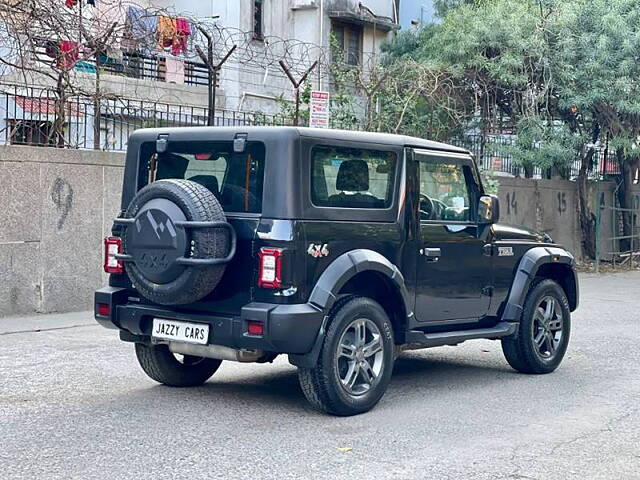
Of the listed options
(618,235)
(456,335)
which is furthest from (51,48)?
(618,235)

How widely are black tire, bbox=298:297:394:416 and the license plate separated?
2.31ft

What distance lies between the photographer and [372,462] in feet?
19.6

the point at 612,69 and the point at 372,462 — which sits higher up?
the point at 612,69

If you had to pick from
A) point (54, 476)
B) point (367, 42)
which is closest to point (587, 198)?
point (367, 42)

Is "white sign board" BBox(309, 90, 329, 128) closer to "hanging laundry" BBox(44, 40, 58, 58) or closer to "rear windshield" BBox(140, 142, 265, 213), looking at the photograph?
"hanging laundry" BBox(44, 40, 58, 58)

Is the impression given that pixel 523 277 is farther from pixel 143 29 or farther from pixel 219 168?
pixel 143 29

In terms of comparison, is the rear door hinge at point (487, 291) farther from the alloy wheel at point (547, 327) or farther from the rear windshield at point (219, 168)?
the rear windshield at point (219, 168)

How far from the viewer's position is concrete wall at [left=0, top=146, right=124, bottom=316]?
464 inches

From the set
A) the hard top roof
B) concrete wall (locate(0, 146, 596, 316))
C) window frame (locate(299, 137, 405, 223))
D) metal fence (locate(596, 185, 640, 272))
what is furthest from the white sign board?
metal fence (locate(596, 185, 640, 272))

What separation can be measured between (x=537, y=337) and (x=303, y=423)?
2.93 m

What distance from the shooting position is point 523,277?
884 cm

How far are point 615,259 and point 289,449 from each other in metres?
17.8

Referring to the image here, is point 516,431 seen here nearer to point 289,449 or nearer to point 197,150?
point 289,449

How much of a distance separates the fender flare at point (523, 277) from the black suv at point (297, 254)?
406 millimetres
